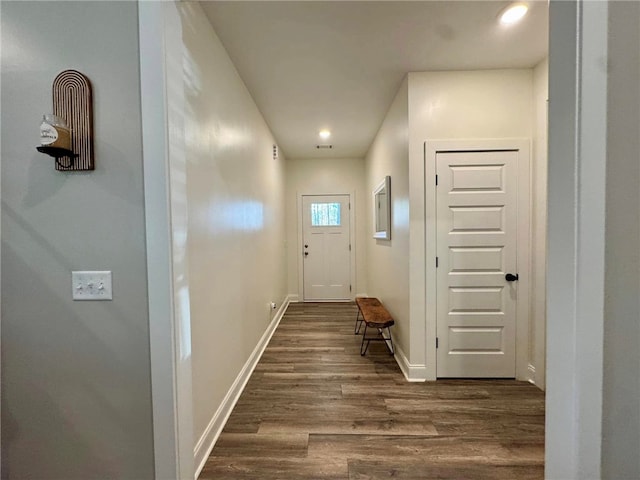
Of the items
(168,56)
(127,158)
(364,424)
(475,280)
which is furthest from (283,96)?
(364,424)

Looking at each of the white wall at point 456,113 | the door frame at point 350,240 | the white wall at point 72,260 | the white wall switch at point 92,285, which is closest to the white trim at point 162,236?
the white wall at point 72,260

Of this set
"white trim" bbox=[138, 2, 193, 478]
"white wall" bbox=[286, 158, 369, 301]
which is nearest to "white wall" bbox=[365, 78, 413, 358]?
"white wall" bbox=[286, 158, 369, 301]

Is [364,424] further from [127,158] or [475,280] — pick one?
[127,158]

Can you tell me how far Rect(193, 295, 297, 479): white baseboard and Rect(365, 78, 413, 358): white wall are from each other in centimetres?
144

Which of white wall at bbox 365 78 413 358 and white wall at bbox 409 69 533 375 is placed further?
white wall at bbox 365 78 413 358

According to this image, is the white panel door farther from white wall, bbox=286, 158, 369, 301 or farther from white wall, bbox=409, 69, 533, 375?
white wall, bbox=286, 158, 369, 301

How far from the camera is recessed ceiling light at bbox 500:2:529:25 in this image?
163cm

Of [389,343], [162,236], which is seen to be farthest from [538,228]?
[162,236]

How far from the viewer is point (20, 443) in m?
1.15

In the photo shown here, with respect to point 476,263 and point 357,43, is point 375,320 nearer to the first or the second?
point 476,263

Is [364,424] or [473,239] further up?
[473,239]

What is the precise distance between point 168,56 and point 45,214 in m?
0.82

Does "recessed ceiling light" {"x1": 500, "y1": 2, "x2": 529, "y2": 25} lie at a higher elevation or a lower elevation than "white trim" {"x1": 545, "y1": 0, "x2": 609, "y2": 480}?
higher

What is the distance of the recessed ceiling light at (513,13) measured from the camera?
163cm
